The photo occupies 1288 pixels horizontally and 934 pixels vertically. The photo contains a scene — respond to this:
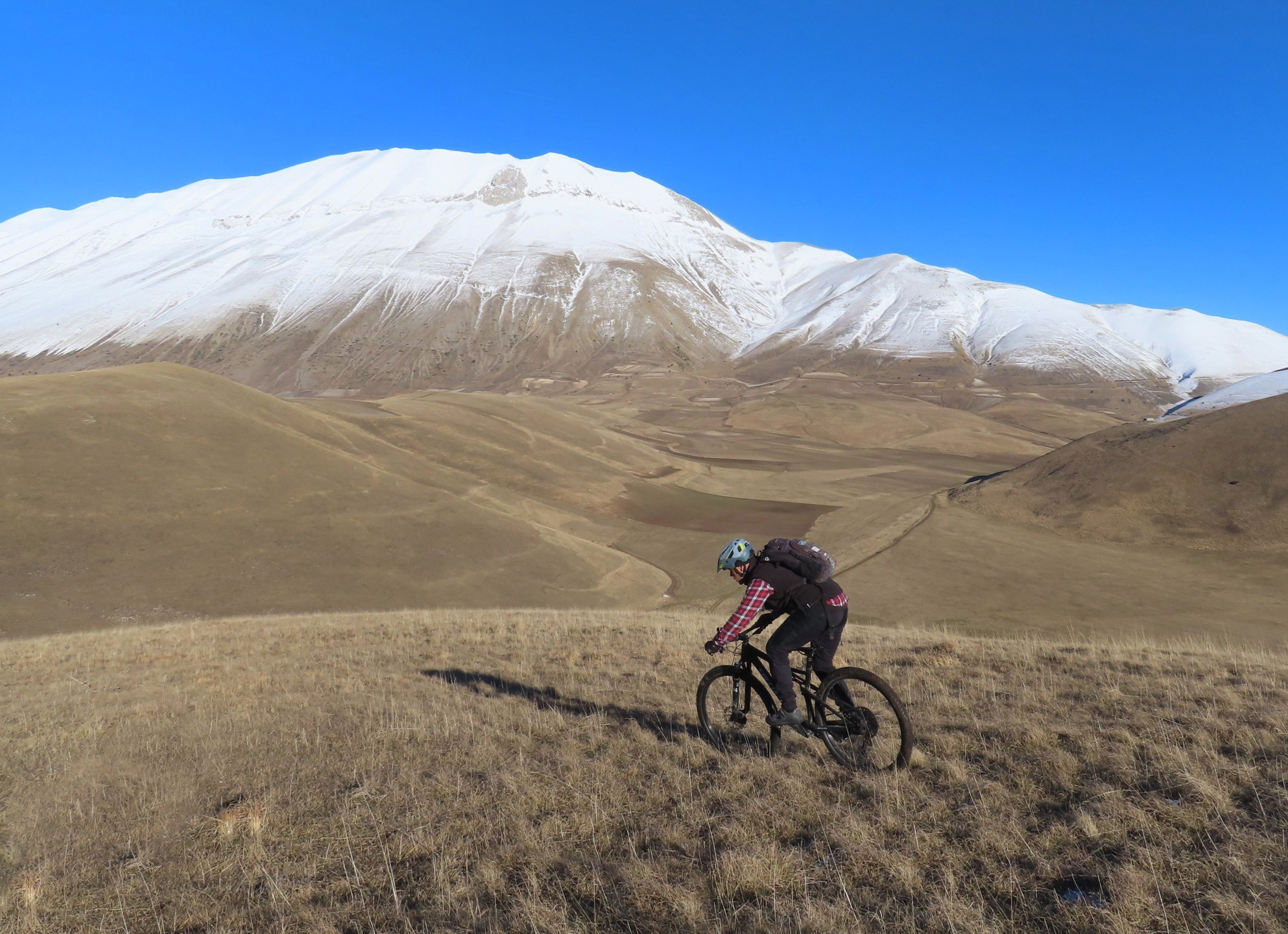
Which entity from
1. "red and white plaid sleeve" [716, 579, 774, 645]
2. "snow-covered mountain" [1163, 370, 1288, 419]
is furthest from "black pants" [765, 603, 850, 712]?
"snow-covered mountain" [1163, 370, 1288, 419]

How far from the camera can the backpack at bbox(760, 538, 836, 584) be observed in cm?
687

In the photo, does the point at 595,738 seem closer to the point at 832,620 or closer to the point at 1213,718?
the point at 832,620

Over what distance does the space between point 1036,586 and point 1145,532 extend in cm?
1437

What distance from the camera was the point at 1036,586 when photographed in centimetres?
3406

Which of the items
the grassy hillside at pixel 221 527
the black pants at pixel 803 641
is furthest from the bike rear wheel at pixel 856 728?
the grassy hillside at pixel 221 527

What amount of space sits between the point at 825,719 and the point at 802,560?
1672 mm

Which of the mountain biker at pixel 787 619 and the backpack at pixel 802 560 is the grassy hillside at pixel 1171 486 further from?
the backpack at pixel 802 560

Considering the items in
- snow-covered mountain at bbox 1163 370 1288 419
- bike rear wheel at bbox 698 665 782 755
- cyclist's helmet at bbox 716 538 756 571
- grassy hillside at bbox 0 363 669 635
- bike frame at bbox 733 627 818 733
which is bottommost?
grassy hillside at bbox 0 363 669 635

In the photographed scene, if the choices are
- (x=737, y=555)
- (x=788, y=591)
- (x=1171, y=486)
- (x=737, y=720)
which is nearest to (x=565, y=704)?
(x=737, y=720)

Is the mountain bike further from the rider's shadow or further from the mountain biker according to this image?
the rider's shadow

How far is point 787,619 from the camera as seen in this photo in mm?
6996

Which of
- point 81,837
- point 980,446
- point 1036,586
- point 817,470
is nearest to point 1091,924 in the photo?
point 81,837

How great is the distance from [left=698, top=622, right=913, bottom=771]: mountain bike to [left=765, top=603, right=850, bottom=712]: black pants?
0.36ft

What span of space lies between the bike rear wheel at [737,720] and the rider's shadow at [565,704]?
0.92ft
